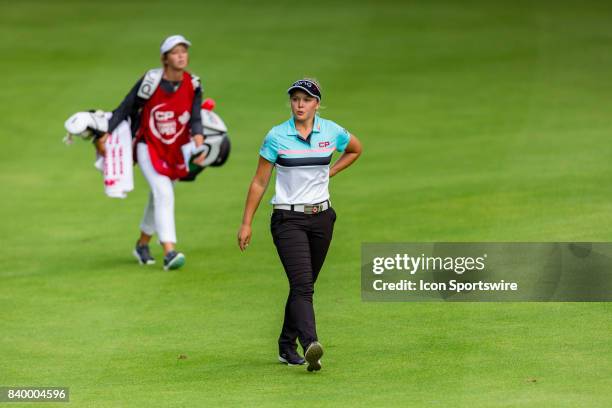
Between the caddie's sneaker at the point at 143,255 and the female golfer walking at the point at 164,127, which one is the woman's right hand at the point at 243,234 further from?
the caddie's sneaker at the point at 143,255

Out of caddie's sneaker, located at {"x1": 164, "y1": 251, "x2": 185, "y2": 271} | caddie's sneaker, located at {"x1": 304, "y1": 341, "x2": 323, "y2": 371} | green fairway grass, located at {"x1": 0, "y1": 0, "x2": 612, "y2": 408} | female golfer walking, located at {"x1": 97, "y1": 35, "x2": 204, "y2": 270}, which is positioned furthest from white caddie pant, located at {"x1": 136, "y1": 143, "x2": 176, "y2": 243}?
caddie's sneaker, located at {"x1": 304, "y1": 341, "x2": 323, "y2": 371}

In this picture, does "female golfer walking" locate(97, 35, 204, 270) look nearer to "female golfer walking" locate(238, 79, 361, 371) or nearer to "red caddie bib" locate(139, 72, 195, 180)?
"red caddie bib" locate(139, 72, 195, 180)

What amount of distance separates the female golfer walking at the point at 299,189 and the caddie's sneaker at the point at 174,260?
4312 mm

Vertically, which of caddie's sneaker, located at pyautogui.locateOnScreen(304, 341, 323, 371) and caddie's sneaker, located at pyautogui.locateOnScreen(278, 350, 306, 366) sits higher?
caddie's sneaker, located at pyautogui.locateOnScreen(304, 341, 323, 371)

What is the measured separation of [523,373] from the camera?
412 inches

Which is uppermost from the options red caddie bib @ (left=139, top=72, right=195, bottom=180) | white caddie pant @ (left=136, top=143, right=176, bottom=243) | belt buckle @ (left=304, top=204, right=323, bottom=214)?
red caddie bib @ (left=139, top=72, right=195, bottom=180)

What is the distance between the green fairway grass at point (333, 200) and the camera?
35.4ft

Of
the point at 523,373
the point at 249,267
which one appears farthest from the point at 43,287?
the point at 523,373

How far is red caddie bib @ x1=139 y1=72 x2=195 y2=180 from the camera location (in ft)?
49.2

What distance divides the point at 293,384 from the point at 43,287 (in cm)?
493

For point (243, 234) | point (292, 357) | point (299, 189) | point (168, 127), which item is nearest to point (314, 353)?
point (292, 357)

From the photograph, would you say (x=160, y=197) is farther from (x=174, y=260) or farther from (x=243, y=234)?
(x=243, y=234)

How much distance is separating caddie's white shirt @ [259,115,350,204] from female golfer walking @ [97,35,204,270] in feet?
13.6

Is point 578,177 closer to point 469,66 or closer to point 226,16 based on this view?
point 469,66
